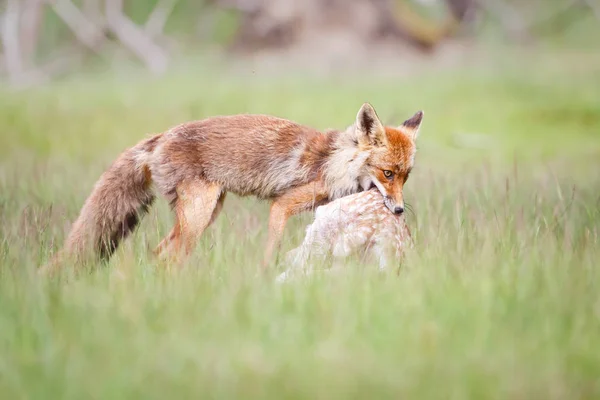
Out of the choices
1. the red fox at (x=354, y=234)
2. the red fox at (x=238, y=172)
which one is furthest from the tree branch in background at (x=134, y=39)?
the red fox at (x=354, y=234)

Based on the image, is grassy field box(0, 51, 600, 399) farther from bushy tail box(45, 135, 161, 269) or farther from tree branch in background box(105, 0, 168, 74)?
tree branch in background box(105, 0, 168, 74)

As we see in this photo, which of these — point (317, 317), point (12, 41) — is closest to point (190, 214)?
point (317, 317)

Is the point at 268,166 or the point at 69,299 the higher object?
the point at 268,166

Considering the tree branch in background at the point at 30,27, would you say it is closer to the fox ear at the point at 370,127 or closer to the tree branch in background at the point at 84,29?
the tree branch in background at the point at 84,29

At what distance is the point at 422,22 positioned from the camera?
20750 mm

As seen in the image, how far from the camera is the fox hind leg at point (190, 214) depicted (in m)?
5.75

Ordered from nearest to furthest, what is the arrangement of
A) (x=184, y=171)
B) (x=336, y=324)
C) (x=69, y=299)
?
(x=336, y=324) < (x=69, y=299) < (x=184, y=171)

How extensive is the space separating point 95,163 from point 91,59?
11.1m

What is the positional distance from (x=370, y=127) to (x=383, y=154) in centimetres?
26

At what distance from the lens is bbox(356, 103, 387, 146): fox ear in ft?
19.2

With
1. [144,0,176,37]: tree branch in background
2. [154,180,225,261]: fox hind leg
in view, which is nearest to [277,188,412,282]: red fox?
[154,180,225,261]: fox hind leg

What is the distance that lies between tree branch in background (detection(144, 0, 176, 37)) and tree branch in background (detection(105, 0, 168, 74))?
361mm

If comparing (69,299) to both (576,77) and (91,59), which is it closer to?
(576,77)

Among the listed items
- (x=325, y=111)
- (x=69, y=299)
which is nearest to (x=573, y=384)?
(x=69, y=299)
